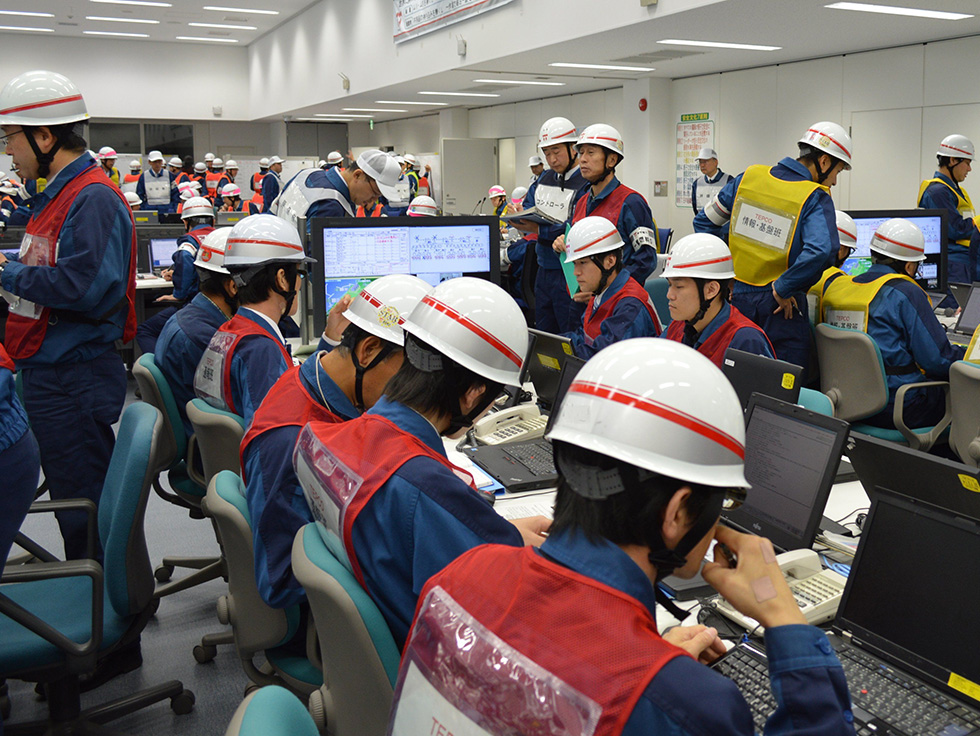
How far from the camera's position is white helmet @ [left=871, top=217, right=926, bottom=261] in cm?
412

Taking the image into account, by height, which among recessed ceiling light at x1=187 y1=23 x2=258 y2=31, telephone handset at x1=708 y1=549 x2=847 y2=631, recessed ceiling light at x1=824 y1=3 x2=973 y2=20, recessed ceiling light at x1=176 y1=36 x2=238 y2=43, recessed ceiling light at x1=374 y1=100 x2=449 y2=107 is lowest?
telephone handset at x1=708 y1=549 x2=847 y2=631

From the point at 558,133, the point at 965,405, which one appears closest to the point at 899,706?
the point at 965,405

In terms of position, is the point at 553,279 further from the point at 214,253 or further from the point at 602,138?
the point at 214,253

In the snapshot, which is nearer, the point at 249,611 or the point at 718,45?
the point at 249,611

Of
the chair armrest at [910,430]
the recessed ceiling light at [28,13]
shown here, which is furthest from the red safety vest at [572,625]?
the recessed ceiling light at [28,13]

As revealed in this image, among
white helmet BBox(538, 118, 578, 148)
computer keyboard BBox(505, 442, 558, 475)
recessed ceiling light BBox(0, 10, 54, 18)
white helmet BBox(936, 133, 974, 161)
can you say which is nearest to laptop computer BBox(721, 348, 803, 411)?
computer keyboard BBox(505, 442, 558, 475)

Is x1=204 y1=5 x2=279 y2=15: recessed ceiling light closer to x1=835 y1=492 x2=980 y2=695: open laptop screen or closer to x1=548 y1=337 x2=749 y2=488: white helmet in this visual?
x1=835 y1=492 x2=980 y2=695: open laptop screen

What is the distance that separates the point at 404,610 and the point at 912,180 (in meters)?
8.05

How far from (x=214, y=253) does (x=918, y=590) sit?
2.75 meters

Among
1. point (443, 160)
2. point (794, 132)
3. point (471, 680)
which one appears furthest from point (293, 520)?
point (443, 160)

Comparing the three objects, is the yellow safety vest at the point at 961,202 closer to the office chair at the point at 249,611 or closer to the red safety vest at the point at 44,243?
the red safety vest at the point at 44,243

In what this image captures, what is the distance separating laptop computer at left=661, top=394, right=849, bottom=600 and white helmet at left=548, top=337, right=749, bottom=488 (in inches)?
31.6

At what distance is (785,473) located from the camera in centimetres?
194

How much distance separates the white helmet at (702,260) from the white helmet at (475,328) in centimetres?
153
